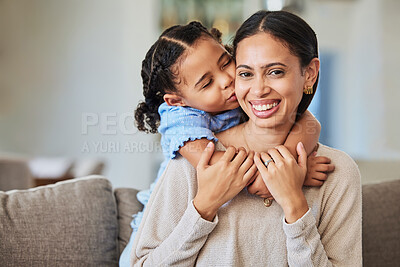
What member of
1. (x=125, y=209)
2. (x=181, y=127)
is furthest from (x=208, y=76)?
(x=125, y=209)

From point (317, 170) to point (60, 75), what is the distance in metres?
4.33

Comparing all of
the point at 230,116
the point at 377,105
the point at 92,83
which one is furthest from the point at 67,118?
the point at 230,116

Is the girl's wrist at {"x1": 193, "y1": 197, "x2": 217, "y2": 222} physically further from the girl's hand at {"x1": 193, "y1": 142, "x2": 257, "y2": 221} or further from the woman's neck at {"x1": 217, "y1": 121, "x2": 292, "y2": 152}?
the woman's neck at {"x1": 217, "y1": 121, "x2": 292, "y2": 152}

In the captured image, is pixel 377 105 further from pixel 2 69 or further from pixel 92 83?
pixel 2 69

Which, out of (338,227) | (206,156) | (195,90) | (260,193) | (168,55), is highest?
(168,55)

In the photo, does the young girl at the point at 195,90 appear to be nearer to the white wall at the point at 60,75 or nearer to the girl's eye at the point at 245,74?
the girl's eye at the point at 245,74

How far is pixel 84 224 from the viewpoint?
1707 millimetres

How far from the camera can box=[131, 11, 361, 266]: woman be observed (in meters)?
1.23

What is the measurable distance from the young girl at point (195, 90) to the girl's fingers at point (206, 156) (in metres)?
0.05

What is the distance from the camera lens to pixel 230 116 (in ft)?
4.86

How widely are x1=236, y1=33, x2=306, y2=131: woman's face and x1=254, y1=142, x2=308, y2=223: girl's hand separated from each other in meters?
0.10

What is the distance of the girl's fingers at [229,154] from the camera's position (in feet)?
4.20

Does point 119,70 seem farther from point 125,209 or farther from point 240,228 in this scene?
point 240,228

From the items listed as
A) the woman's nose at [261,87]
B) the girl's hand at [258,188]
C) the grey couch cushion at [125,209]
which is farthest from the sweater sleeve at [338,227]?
the grey couch cushion at [125,209]
